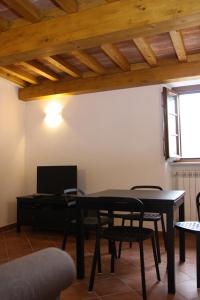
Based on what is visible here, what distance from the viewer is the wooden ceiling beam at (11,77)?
4614 mm

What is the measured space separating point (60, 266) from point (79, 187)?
378 centimetres

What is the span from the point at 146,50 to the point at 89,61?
0.84 meters

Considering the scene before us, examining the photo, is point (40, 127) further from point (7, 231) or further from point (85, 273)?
point (85, 273)

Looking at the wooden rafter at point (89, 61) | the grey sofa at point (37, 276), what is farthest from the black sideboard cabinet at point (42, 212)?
the grey sofa at point (37, 276)

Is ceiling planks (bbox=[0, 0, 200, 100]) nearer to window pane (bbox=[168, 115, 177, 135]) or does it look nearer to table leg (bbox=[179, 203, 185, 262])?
window pane (bbox=[168, 115, 177, 135])

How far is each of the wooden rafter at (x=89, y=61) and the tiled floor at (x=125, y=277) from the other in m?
2.53

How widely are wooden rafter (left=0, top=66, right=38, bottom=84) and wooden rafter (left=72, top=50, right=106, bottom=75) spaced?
112 cm

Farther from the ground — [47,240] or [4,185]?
[4,185]

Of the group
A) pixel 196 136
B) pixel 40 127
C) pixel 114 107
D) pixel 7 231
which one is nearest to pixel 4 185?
pixel 7 231

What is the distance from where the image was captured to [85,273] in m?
2.89

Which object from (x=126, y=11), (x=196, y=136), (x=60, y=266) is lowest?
(x=60, y=266)

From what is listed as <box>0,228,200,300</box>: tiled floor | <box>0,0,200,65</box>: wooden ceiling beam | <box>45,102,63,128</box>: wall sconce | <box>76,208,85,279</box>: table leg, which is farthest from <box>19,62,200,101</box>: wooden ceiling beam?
<box>76,208,85,279</box>: table leg

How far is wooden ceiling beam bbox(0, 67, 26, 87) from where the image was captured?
15.1 feet

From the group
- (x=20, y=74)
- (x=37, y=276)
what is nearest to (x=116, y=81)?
(x=20, y=74)
